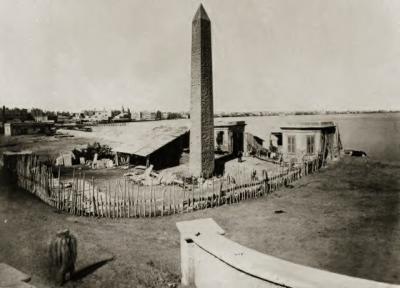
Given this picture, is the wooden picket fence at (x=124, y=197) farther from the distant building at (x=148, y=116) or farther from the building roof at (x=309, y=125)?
the distant building at (x=148, y=116)

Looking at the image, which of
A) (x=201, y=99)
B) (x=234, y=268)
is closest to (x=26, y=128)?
(x=201, y=99)

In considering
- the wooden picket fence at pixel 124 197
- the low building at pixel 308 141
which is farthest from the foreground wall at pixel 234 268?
the low building at pixel 308 141

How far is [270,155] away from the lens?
2756cm

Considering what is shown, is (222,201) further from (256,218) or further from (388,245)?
(388,245)

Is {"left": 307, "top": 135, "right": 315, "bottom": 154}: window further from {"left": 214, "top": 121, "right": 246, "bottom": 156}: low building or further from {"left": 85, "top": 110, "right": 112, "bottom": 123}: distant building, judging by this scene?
{"left": 85, "top": 110, "right": 112, "bottom": 123}: distant building

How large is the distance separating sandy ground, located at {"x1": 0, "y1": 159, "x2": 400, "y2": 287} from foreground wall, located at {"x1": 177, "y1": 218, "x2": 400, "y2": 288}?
2202 mm

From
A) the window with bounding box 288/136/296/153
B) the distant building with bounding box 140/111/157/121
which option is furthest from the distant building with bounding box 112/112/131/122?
the window with bounding box 288/136/296/153

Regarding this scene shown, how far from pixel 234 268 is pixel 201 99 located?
15658mm

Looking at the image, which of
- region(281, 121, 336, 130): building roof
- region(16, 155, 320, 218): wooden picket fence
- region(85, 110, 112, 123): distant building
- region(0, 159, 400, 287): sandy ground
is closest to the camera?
region(0, 159, 400, 287): sandy ground

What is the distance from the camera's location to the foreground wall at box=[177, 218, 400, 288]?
295cm

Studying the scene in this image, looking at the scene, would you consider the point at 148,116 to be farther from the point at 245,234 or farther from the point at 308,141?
the point at 245,234

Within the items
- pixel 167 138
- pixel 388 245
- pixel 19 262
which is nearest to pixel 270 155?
pixel 167 138

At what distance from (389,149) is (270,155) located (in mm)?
17644

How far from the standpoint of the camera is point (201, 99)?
18.6m
